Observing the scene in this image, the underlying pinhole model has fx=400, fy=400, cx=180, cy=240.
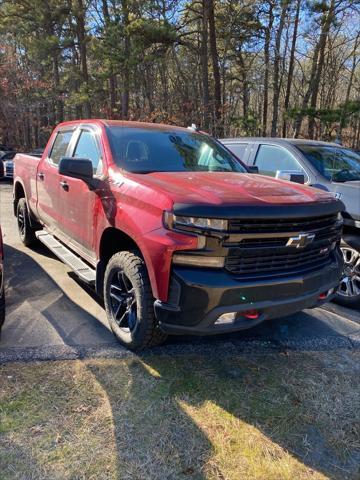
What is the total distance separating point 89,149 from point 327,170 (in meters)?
2.94

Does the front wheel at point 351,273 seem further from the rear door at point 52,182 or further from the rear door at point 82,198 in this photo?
the rear door at point 52,182

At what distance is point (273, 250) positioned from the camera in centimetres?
284

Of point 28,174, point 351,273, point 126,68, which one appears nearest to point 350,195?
point 351,273

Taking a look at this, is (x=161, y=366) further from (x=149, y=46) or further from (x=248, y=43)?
(x=248, y=43)

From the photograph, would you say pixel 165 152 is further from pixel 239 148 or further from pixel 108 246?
pixel 239 148

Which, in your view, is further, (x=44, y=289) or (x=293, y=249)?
(x=44, y=289)

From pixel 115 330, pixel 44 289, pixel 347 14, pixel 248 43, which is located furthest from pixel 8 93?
pixel 115 330

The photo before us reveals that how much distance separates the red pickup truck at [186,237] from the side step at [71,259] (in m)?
0.03

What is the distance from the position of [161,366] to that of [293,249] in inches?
54.9

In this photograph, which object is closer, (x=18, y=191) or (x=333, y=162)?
(x=333, y=162)

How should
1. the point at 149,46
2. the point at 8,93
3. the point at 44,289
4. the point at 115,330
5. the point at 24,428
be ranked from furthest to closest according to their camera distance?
1. the point at 8,93
2. the point at 149,46
3. the point at 44,289
4. the point at 115,330
5. the point at 24,428

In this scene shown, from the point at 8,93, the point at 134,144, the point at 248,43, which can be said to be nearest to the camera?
the point at 134,144

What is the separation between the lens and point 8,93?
2473 cm

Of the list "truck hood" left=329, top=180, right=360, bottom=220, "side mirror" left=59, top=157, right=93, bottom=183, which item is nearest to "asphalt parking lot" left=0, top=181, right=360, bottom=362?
"truck hood" left=329, top=180, right=360, bottom=220
